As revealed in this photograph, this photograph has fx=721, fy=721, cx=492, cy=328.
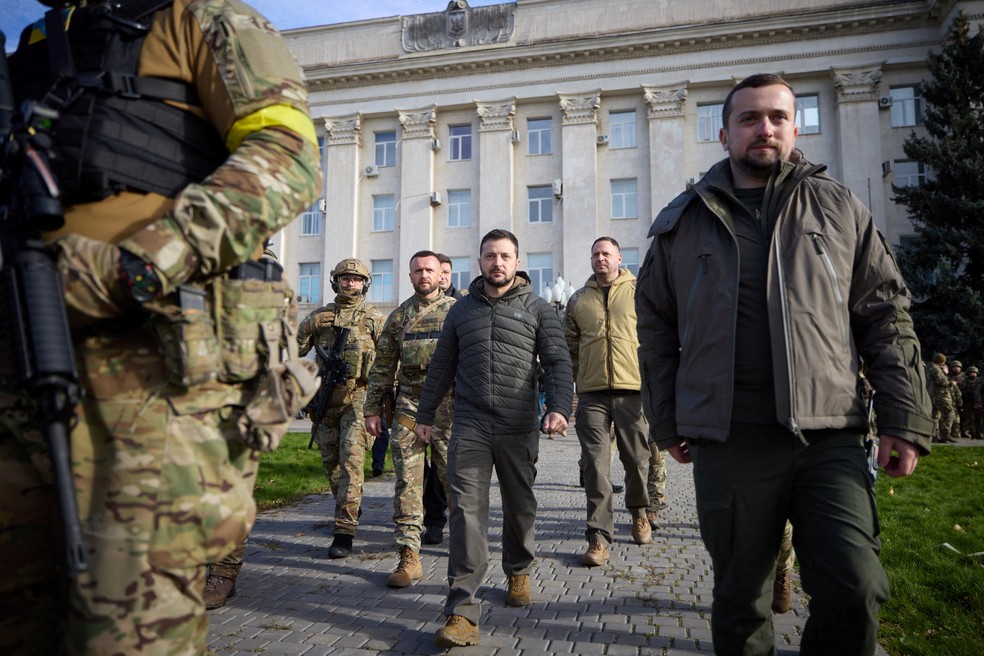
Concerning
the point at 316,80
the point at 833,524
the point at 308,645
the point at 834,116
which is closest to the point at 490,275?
the point at 308,645

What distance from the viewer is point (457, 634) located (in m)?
3.74

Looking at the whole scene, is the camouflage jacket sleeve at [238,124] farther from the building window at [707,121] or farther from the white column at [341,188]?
the white column at [341,188]

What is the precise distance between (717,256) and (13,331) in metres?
2.34

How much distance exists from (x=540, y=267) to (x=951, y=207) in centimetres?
1651

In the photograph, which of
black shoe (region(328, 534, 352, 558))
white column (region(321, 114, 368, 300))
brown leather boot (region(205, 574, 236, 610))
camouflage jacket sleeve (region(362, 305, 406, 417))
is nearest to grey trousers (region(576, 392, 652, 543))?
camouflage jacket sleeve (region(362, 305, 406, 417))

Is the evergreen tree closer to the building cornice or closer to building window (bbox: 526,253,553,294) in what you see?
the building cornice

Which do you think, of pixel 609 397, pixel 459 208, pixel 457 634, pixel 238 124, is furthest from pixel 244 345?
pixel 459 208

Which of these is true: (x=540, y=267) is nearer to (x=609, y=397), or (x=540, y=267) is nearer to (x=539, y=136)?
(x=539, y=136)

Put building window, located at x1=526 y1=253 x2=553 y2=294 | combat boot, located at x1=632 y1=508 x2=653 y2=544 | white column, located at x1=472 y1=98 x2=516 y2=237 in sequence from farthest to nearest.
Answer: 1. white column, located at x1=472 y1=98 x2=516 y2=237
2. building window, located at x1=526 y1=253 x2=553 y2=294
3. combat boot, located at x1=632 y1=508 x2=653 y2=544

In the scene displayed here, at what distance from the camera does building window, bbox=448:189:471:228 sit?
35.5m

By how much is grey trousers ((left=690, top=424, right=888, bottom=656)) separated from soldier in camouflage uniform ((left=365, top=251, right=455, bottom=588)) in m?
3.21

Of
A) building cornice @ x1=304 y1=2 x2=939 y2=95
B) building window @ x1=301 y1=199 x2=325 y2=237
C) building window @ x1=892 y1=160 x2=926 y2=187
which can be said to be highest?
building cornice @ x1=304 y1=2 x2=939 y2=95

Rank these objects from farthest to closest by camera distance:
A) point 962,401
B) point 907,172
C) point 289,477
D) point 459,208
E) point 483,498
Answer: point 459,208 → point 907,172 → point 962,401 → point 289,477 → point 483,498

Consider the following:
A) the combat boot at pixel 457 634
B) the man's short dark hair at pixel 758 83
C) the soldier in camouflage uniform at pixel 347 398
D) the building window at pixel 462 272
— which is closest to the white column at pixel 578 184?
the building window at pixel 462 272
